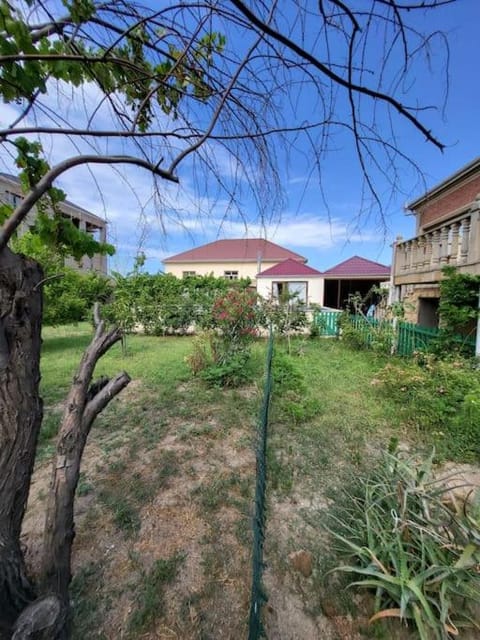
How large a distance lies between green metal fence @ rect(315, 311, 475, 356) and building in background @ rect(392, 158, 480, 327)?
646mm

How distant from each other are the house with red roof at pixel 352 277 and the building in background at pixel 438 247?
6087mm

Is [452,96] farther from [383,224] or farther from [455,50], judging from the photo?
[383,224]

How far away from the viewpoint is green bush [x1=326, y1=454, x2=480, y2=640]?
134 centimetres

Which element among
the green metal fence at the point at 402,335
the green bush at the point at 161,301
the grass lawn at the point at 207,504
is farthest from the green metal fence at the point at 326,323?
the grass lawn at the point at 207,504

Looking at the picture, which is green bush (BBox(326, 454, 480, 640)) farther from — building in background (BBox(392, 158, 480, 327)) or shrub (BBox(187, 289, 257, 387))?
building in background (BBox(392, 158, 480, 327))

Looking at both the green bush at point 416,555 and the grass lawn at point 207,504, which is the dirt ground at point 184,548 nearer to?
the grass lawn at point 207,504

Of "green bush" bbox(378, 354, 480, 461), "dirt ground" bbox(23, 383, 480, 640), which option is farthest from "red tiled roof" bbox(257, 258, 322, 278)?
"dirt ground" bbox(23, 383, 480, 640)

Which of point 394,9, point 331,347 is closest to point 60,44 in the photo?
point 394,9

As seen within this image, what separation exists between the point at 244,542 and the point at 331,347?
735cm

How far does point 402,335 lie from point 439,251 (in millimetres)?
2102

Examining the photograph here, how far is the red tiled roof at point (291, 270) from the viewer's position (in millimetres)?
15555

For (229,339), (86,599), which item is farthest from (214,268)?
(86,599)

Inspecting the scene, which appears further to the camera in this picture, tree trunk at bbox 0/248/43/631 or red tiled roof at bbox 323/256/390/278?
red tiled roof at bbox 323/256/390/278

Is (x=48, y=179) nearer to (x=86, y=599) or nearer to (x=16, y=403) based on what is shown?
(x=16, y=403)
